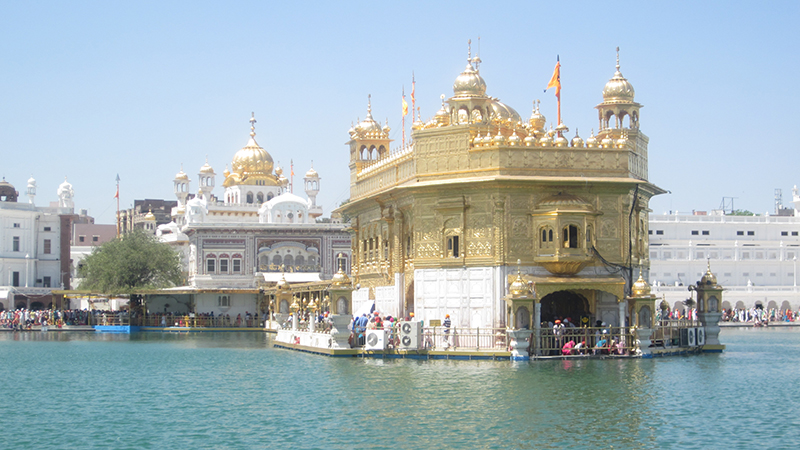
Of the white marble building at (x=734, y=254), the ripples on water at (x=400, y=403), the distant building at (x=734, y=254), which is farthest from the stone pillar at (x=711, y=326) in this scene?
the white marble building at (x=734, y=254)

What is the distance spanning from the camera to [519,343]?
29.3 m

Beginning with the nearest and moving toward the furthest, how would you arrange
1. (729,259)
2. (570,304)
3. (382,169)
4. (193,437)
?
(193,437), (570,304), (382,169), (729,259)

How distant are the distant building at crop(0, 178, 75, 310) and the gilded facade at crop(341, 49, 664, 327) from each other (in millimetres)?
47880

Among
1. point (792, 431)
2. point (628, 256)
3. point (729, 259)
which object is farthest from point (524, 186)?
point (729, 259)

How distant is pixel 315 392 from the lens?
2342cm

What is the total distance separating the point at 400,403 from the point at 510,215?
37.2ft

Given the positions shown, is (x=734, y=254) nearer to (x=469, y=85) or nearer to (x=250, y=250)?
(x=250, y=250)

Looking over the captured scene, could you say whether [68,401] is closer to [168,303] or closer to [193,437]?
[193,437]

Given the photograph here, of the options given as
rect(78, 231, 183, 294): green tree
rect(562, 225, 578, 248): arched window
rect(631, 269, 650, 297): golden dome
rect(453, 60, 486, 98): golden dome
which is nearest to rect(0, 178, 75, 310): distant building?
rect(78, 231, 183, 294): green tree

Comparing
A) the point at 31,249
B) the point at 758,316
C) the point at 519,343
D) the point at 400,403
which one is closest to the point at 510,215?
the point at 519,343

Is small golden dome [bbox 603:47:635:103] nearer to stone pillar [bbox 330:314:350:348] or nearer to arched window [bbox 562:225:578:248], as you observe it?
arched window [bbox 562:225:578:248]

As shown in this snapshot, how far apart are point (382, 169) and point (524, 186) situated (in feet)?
28.6

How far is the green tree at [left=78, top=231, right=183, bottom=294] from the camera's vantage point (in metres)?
62.8

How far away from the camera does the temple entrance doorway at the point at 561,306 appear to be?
34.5 m
